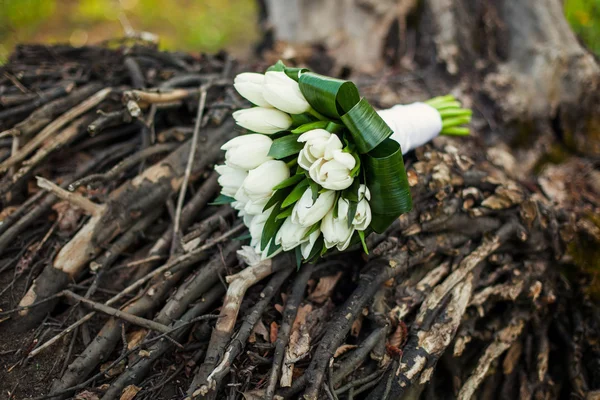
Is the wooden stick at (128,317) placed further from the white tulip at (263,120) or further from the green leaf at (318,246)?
the white tulip at (263,120)

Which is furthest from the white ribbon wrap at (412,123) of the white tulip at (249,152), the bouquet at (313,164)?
the white tulip at (249,152)

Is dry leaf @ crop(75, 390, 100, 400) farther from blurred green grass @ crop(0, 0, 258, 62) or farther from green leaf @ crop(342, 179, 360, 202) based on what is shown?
blurred green grass @ crop(0, 0, 258, 62)

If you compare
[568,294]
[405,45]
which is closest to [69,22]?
[405,45]

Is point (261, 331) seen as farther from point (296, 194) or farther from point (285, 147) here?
point (285, 147)

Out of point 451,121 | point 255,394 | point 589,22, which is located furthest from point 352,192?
point 589,22

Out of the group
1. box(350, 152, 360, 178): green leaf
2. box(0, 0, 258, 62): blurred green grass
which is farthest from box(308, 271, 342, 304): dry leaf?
box(0, 0, 258, 62): blurred green grass

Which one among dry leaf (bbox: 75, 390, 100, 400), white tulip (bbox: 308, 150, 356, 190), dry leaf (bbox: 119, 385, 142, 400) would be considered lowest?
dry leaf (bbox: 119, 385, 142, 400)
